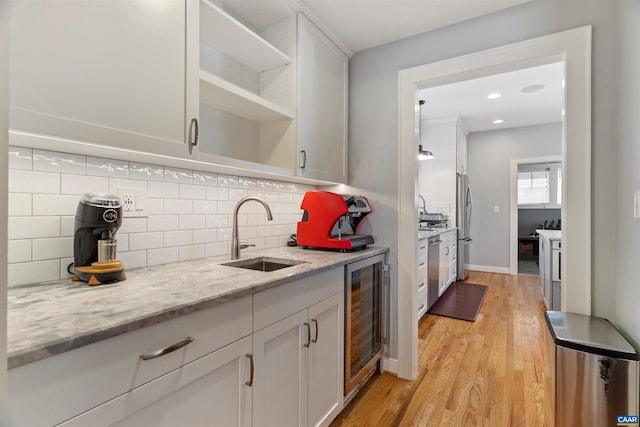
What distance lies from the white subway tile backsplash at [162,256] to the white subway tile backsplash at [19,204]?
17.9 inches

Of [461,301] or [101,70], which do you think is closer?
[101,70]

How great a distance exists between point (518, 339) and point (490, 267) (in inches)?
120

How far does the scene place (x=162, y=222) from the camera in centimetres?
143

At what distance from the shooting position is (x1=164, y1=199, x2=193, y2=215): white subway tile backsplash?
1454 millimetres

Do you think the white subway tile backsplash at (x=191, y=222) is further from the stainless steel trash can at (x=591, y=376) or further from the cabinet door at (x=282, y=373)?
the stainless steel trash can at (x=591, y=376)

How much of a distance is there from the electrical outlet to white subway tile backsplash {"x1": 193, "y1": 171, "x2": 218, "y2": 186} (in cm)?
28

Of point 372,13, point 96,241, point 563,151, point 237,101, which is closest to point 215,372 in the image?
point 96,241

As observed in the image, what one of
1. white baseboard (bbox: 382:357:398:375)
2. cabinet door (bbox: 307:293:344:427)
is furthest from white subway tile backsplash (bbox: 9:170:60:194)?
white baseboard (bbox: 382:357:398:375)

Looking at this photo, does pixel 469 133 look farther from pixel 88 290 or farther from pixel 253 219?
pixel 88 290

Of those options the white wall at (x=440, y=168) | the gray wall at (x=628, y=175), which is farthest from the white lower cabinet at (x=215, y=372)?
the white wall at (x=440, y=168)

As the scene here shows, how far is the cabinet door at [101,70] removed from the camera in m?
0.81

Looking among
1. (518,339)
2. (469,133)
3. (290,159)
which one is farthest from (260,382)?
(469,133)

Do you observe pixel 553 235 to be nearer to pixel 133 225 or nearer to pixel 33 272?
pixel 133 225

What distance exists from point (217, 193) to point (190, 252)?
366mm
